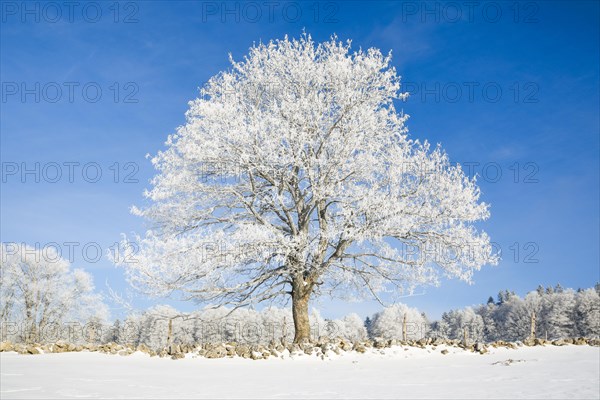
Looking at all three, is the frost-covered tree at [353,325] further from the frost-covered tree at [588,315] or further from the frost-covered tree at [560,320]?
the frost-covered tree at [588,315]

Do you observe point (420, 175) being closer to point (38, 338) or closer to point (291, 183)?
point (291, 183)

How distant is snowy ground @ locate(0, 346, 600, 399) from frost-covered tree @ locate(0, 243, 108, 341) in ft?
106

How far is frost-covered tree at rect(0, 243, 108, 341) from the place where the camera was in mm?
41531

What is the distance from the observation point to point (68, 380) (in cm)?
858

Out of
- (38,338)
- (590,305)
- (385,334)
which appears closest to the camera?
(38,338)

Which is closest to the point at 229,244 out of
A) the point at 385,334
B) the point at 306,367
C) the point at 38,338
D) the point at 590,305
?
the point at 306,367

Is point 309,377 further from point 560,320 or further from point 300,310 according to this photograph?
point 560,320

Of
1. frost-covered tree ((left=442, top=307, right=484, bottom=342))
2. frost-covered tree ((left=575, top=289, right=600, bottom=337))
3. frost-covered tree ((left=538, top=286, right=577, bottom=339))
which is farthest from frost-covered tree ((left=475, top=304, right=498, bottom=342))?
frost-covered tree ((left=575, top=289, right=600, bottom=337))

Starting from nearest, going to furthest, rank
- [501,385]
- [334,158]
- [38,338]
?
[501,385], [334,158], [38,338]

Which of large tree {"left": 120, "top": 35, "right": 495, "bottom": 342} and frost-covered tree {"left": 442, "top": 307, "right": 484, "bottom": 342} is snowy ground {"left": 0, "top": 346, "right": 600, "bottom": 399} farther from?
frost-covered tree {"left": 442, "top": 307, "right": 484, "bottom": 342}

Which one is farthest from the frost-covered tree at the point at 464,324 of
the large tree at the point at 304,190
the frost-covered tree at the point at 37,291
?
the large tree at the point at 304,190

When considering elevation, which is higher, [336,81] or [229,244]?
[336,81]

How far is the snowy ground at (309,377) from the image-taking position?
7.39 m

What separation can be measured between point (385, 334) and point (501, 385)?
95789 mm
